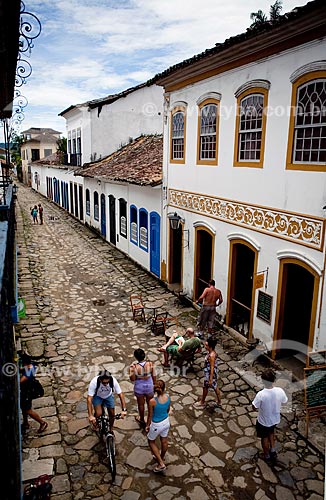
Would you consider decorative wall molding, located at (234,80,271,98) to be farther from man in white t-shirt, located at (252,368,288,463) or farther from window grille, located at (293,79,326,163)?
man in white t-shirt, located at (252,368,288,463)

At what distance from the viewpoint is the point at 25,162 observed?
62.5m

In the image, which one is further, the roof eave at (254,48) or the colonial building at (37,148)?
the colonial building at (37,148)

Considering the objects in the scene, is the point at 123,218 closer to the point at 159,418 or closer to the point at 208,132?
the point at 208,132

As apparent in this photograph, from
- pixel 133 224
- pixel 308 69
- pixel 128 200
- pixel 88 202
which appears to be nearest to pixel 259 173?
pixel 308 69

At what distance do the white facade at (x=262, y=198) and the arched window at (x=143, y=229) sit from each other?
11.0 feet

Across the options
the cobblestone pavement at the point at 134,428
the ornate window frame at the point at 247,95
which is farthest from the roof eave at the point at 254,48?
the cobblestone pavement at the point at 134,428

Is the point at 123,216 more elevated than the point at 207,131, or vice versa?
the point at 207,131

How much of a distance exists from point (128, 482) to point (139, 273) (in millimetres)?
10344

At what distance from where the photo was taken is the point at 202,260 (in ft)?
41.1

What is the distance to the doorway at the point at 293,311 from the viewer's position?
8648 mm

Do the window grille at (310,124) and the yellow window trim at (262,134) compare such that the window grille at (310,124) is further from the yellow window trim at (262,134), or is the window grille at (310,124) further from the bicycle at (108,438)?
the bicycle at (108,438)

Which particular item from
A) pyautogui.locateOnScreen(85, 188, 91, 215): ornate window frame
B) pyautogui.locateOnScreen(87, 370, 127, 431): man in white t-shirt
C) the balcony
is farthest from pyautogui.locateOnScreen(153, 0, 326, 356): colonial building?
the balcony

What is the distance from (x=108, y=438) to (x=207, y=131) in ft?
26.7

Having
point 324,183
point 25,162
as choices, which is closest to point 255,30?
point 324,183
